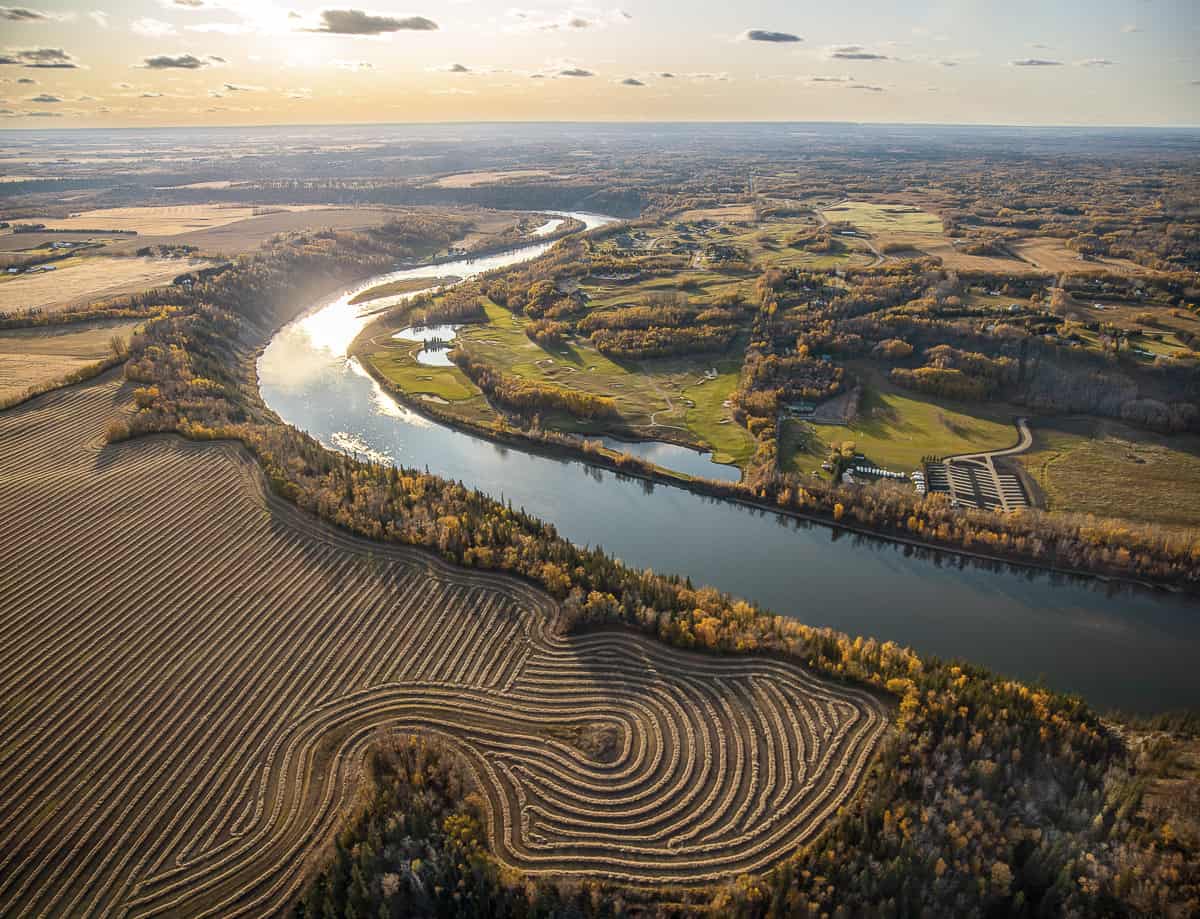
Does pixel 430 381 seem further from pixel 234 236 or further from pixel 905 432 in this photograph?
pixel 234 236

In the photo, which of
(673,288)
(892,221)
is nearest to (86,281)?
(673,288)

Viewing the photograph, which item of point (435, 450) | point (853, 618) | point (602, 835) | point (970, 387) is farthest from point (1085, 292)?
point (602, 835)

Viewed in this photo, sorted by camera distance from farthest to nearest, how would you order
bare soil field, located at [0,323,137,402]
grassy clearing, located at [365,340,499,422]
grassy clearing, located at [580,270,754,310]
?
grassy clearing, located at [580,270,754,310], grassy clearing, located at [365,340,499,422], bare soil field, located at [0,323,137,402]

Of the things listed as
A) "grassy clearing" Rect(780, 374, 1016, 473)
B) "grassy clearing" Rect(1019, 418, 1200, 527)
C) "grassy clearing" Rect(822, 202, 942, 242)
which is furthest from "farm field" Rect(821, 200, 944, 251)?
"grassy clearing" Rect(1019, 418, 1200, 527)

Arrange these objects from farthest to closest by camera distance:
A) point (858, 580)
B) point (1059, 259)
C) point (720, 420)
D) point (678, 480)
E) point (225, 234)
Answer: point (225, 234)
point (1059, 259)
point (720, 420)
point (678, 480)
point (858, 580)

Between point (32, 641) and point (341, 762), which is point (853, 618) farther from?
point (32, 641)

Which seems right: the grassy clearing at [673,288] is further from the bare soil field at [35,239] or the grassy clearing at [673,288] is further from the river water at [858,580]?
the bare soil field at [35,239]

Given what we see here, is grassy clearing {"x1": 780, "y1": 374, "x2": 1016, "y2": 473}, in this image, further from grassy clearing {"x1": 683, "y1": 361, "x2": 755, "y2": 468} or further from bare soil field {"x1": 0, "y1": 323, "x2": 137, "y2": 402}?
bare soil field {"x1": 0, "y1": 323, "x2": 137, "y2": 402}
